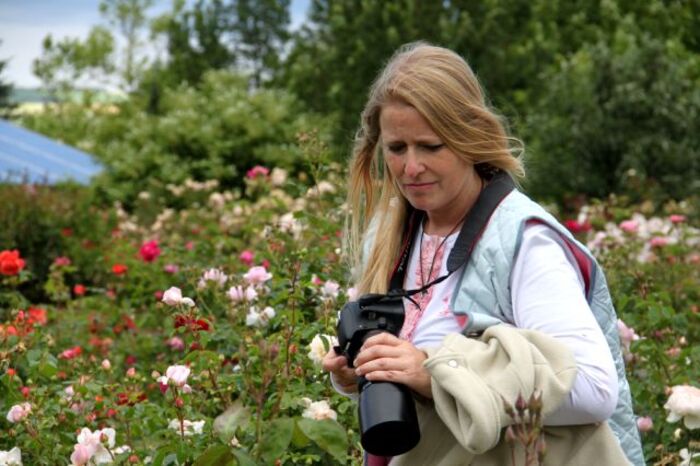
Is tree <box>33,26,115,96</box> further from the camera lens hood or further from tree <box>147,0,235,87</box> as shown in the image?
→ the camera lens hood

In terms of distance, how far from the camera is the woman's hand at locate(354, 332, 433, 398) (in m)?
1.63

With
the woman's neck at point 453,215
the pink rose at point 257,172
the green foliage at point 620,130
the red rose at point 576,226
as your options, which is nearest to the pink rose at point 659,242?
the red rose at point 576,226

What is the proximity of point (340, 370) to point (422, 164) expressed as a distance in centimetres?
38

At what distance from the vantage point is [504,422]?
1.52 metres

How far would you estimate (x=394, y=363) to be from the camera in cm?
164

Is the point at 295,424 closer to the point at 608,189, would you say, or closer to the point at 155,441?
the point at 155,441

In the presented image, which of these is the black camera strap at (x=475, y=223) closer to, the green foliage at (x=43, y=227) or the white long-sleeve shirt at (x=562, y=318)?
the white long-sleeve shirt at (x=562, y=318)

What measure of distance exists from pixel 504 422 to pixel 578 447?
0.62 feet

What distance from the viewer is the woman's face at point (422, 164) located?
1865mm

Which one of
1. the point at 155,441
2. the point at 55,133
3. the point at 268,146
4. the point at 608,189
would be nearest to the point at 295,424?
the point at 155,441

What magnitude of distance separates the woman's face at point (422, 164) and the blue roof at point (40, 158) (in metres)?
12.1

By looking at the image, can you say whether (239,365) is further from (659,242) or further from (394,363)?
(659,242)

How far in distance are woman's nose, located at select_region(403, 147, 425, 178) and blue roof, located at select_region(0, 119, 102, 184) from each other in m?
12.1

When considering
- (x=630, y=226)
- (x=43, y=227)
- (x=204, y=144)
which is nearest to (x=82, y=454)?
(x=630, y=226)
